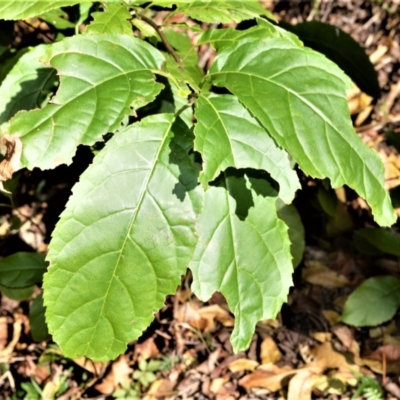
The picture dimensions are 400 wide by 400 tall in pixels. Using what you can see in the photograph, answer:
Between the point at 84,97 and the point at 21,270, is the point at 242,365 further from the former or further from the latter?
the point at 84,97

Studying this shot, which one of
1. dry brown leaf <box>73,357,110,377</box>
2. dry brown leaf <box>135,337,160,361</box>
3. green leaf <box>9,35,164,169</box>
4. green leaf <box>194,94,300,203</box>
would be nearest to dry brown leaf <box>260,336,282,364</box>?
dry brown leaf <box>135,337,160,361</box>

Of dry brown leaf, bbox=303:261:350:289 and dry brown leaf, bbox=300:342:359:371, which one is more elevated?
dry brown leaf, bbox=303:261:350:289

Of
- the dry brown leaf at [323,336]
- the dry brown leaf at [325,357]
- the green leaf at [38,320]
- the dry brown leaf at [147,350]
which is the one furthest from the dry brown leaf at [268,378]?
the green leaf at [38,320]

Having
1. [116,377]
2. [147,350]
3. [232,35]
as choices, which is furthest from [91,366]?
[232,35]

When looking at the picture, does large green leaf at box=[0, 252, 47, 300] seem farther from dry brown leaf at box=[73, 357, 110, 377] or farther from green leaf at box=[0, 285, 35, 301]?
dry brown leaf at box=[73, 357, 110, 377]

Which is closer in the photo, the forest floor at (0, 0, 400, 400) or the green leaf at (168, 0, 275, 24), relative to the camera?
the green leaf at (168, 0, 275, 24)

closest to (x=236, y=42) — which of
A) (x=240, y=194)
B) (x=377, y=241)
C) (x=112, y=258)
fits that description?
(x=240, y=194)

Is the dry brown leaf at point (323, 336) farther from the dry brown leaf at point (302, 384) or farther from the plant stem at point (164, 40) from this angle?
the plant stem at point (164, 40)
